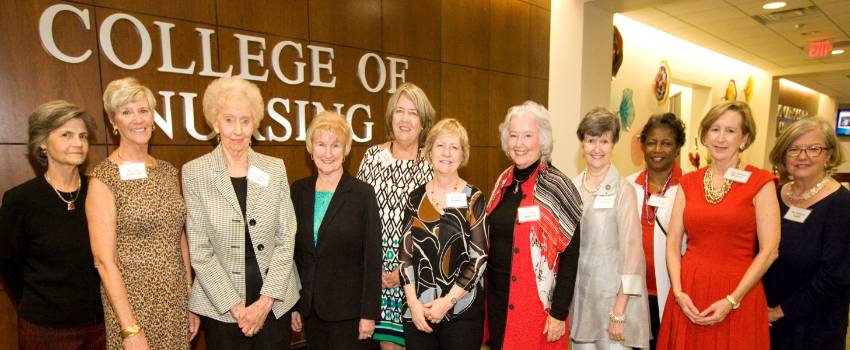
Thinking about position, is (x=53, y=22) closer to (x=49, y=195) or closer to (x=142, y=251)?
(x=49, y=195)

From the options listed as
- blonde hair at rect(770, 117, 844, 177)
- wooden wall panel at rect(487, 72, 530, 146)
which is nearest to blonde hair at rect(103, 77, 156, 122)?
blonde hair at rect(770, 117, 844, 177)

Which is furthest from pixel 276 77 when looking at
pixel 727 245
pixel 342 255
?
pixel 727 245

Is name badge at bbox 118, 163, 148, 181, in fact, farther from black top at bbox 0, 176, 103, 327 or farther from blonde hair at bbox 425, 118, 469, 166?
blonde hair at bbox 425, 118, 469, 166

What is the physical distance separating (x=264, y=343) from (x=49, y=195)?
1.12m

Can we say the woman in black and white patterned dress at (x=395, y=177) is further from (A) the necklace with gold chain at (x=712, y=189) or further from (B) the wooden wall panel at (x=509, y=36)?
(B) the wooden wall panel at (x=509, y=36)

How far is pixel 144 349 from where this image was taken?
1825mm

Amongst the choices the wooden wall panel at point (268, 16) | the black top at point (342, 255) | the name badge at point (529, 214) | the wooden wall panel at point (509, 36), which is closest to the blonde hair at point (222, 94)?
the black top at point (342, 255)

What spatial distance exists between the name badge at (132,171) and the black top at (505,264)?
1.57 metres

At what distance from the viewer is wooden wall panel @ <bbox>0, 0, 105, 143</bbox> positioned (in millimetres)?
2221

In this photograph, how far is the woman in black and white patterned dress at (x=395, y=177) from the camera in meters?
2.30

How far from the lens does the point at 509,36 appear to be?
187 inches

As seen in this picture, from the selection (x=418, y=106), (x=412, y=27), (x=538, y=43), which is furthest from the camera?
(x=538, y=43)

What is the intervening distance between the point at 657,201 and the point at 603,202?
0.75m

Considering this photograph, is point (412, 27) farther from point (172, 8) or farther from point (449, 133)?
point (449, 133)
